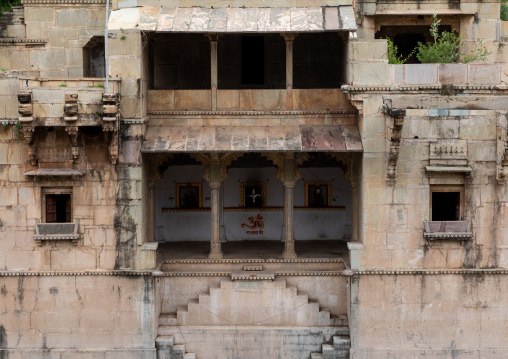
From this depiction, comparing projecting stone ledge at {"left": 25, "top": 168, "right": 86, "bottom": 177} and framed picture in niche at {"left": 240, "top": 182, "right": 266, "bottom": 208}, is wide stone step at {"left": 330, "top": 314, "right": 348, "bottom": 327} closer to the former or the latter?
framed picture in niche at {"left": 240, "top": 182, "right": 266, "bottom": 208}

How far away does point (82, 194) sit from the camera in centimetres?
2369

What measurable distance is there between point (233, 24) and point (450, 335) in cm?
1034

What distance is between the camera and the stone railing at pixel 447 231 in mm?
23359

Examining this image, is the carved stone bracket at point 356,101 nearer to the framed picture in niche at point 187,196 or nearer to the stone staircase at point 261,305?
the stone staircase at point 261,305

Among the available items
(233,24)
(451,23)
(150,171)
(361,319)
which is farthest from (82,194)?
(451,23)

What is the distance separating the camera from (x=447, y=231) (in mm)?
23422

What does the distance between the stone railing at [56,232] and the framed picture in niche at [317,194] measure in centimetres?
858

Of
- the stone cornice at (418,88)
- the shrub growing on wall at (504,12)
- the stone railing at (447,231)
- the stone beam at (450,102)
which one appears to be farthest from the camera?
the shrub growing on wall at (504,12)

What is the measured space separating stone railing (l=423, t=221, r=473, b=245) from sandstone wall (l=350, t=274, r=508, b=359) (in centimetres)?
107

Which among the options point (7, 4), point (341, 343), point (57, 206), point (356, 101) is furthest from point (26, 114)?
point (7, 4)

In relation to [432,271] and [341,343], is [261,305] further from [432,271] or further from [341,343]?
[432,271]

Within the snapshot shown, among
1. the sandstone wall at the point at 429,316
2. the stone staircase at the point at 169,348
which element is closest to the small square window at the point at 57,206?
the stone staircase at the point at 169,348

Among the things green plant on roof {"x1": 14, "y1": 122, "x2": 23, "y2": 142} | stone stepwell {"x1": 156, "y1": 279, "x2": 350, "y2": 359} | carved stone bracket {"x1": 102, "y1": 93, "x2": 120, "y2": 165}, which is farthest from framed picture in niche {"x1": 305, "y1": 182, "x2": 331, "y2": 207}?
green plant on roof {"x1": 14, "y1": 122, "x2": 23, "y2": 142}

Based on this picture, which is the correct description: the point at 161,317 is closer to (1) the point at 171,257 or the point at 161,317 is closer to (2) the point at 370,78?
(1) the point at 171,257
